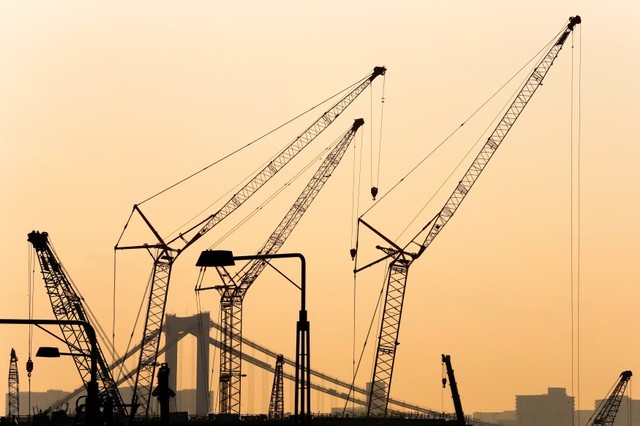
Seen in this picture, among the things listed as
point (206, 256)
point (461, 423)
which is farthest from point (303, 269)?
point (461, 423)

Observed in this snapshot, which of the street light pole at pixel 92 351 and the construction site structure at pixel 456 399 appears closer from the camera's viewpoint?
the street light pole at pixel 92 351

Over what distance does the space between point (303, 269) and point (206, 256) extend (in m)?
7.97

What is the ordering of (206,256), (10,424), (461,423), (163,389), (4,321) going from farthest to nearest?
(10,424) → (461,423) → (163,389) → (206,256) → (4,321)

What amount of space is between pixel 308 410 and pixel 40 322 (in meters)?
13.7

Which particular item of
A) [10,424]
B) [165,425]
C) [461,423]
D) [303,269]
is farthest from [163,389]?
[10,424]

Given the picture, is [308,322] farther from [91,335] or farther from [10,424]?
[10,424]

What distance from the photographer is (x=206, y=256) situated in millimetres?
86438

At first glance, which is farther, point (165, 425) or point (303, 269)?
point (165, 425)

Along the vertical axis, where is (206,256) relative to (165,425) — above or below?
above

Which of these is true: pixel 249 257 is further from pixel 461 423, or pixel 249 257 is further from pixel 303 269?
pixel 461 423

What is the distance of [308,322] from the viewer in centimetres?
8075

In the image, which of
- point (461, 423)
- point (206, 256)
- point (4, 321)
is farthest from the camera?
point (461, 423)

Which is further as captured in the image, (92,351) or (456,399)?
(456,399)

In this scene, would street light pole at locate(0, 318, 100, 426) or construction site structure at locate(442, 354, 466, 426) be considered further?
construction site structure at locate(442, 354, 466, 426)
